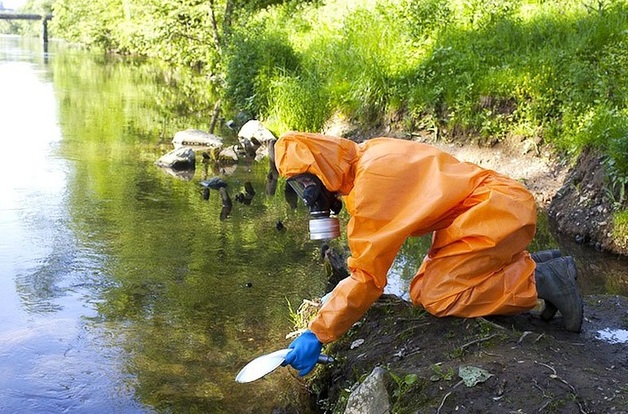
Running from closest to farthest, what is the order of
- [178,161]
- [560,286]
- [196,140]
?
1. [560,286]
2. [178,161]
3. [196,140]

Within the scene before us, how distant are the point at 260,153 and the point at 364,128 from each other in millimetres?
1919

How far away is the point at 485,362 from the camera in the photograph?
3609mm

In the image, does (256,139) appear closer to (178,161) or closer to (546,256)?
(178,161)

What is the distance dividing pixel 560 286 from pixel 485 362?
34.1 inches

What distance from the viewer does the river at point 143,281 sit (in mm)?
4684

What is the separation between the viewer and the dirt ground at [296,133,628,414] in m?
3.36

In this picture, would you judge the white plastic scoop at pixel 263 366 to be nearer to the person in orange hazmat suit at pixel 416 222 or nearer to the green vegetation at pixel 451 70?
the person in orange hazmat suit at pixel 416 222

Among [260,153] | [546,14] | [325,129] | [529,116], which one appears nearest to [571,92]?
[529,116]

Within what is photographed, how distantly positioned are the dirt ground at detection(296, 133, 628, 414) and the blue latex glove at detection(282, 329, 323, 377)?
299mm

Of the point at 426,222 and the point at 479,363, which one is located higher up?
the point at 426,222

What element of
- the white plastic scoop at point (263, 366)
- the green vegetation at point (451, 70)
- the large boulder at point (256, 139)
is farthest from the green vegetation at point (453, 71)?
the white plastic scoop at point (263, 366)

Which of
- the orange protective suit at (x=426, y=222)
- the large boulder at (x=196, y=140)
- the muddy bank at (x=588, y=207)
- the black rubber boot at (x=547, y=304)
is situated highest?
the orange protective suit at (x=426, y=222)

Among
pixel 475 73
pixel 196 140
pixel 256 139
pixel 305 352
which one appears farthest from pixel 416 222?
pixel 196 140

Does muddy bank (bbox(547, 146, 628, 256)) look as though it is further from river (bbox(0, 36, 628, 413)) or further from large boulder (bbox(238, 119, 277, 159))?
large boulder (bbox(238, 119, 277, 159))
